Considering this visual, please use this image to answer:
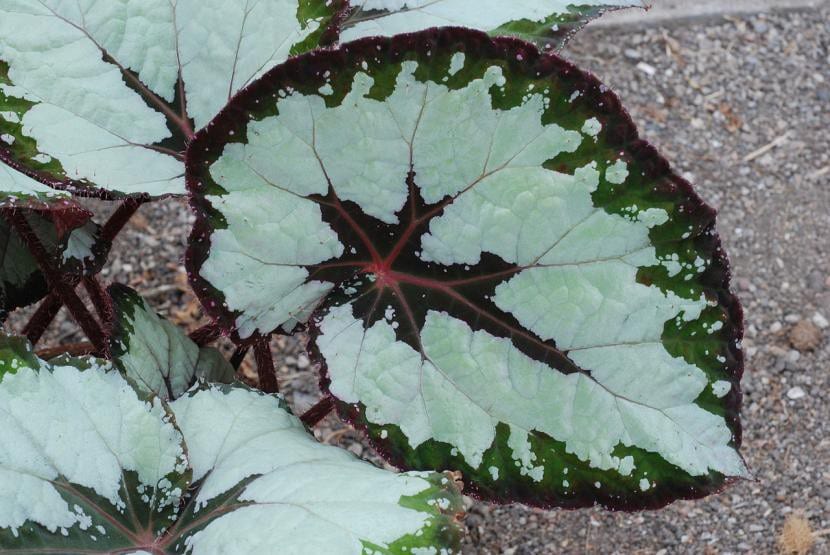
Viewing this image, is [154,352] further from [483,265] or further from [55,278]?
[483,265]

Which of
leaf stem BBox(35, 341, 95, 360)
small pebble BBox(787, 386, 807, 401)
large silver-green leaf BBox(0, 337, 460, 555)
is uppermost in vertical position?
small pebble BBox(787, 386, 807, 401)

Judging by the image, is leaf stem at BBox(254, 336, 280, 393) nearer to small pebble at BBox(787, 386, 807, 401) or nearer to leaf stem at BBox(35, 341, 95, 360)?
leaf stem at BBox(35, 341, 95, 360)

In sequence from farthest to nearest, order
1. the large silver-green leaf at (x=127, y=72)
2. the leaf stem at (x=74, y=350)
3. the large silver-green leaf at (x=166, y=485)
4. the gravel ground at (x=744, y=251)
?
the gravel ground at (x=744, y=251) < the leaf stem at (x=74, y=350) < the large silver-green leaf at (x=127, y=72) < the large silver-green leaf at (x=166, y=485)

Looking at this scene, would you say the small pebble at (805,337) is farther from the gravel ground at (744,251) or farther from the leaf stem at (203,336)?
the leaf stem at (203,336)

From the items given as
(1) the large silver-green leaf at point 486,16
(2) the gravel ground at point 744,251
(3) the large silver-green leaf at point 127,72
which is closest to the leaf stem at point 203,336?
(3) the large silver-green leaf at point 127,72

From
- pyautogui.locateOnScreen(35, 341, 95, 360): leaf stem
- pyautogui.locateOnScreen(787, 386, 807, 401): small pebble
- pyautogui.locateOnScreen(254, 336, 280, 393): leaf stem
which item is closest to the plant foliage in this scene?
pyautogui.locateOnScreen(254, 336, 280, 393): leaf stem

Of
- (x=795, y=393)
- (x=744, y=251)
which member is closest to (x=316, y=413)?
(x=795, y=393)
